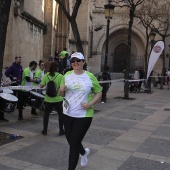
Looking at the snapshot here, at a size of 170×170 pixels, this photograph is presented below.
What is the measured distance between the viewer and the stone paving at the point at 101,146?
5.33 metres

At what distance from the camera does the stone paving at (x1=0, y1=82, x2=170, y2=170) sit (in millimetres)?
5328

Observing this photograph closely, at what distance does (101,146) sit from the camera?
256 inches

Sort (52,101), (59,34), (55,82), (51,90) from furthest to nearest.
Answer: (59,34) < (55,82) < (52,101) < (51,90)

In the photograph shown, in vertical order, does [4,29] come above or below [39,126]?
above

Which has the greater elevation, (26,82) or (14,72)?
(14,72)

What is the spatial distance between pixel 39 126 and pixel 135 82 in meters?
13.5

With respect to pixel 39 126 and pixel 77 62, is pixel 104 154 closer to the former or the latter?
pixel 77 62

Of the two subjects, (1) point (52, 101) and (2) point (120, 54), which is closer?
(1) point (52, 101)

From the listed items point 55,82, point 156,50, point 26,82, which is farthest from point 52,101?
point 156,50

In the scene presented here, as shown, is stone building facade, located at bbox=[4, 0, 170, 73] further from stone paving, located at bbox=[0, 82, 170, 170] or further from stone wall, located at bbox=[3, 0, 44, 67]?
stone paving, located at bbox=[0, 82, 170, 170]

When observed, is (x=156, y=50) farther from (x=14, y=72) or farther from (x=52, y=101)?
(x=52, y=101)

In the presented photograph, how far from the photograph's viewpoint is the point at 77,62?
4480mm

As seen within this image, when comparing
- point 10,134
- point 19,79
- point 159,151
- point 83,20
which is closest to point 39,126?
point 10,134

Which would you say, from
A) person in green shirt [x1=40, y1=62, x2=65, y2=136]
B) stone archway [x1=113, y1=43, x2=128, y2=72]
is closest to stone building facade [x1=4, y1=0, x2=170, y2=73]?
stone archway [x1=113, y1=43, x2=128, y2=72]
